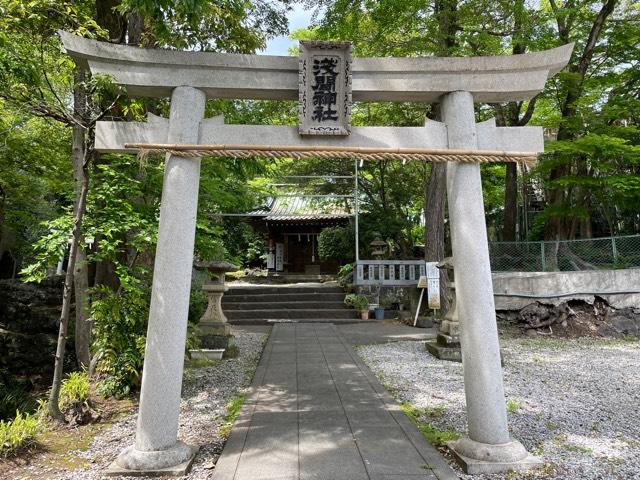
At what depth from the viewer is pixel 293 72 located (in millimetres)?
4035

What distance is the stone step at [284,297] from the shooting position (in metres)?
15.5

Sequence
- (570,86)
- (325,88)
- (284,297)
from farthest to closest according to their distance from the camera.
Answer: (284,297)
(570,86)
(325,88)

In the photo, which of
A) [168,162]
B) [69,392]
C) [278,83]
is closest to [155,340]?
[168,162]

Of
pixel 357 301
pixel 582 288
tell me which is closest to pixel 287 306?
pixel 357 301

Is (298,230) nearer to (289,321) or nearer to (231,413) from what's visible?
(289,321)

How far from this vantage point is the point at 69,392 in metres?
4.95

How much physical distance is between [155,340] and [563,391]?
541 centimetres

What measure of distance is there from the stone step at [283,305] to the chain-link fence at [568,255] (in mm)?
5362

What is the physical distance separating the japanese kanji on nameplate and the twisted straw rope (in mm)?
187

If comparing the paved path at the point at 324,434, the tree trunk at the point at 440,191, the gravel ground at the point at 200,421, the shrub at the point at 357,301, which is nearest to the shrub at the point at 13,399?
the gravel ground at the point at 200,421

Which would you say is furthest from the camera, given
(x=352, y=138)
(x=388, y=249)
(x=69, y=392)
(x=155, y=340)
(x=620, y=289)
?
(x=388, y=249)

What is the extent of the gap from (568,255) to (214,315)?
957 centimetres

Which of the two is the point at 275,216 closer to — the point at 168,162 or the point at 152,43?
the point at 152,43

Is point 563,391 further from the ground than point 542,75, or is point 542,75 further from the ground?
point 542,75
